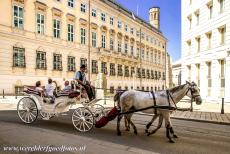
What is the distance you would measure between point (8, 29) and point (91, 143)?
22373 mm

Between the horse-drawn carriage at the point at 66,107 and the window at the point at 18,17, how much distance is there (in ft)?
60.6

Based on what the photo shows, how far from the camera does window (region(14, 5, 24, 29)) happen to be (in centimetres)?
2685

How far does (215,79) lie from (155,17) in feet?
187

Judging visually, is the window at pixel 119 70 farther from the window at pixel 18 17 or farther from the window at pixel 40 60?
the window at pixel 18 17

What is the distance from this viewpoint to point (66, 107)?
10.3 m

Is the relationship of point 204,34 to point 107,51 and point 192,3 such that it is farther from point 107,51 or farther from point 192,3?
point 107,51

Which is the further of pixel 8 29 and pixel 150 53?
pixel 150 53

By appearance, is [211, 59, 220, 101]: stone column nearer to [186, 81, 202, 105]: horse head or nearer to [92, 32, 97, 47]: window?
[186, 81, 202, 105]: horse head

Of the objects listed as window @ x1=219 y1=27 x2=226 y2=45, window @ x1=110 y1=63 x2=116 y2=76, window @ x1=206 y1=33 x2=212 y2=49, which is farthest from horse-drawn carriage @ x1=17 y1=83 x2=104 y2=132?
window @ x1=110 y1=63 x2=116 y2=76

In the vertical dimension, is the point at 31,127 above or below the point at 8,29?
below

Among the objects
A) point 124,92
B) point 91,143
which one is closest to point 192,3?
point 124,92

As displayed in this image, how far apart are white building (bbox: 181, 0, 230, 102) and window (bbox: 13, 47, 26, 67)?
19.0 metres

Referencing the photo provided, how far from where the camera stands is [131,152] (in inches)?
258

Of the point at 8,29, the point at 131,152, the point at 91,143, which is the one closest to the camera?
the point at 131,152
